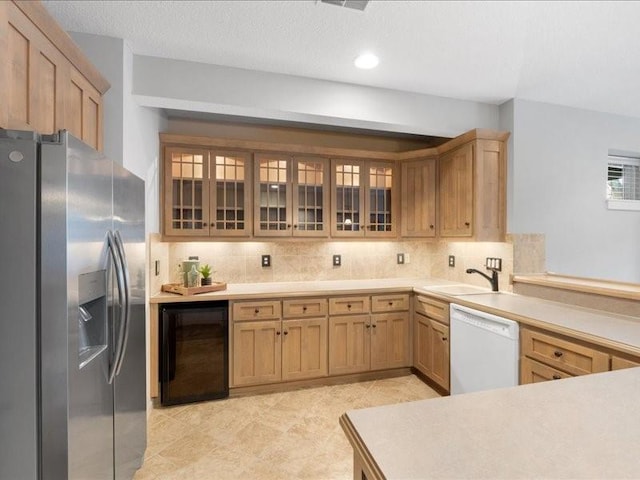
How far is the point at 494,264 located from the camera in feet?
10.3

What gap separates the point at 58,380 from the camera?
3.57 feet

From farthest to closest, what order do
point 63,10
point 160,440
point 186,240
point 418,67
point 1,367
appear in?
1. point 186,240
2. point 418,67
3. point 160,440
4. point 63,10
5. point 1,367

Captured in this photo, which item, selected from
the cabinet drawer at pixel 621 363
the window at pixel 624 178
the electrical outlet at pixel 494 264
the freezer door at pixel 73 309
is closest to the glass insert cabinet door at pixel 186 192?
the freezer door at pixel 73 309

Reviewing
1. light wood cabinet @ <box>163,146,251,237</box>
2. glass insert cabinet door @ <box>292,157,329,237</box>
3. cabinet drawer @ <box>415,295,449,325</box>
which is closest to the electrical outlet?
cabinet drawer @ <box>415,295,449,325</box>

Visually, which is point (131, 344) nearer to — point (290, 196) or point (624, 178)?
point (290, 196)

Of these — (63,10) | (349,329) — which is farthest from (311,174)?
(63,10)

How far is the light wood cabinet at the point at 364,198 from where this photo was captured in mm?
3457

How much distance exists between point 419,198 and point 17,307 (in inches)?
128

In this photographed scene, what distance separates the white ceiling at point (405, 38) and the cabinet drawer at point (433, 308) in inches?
72.6

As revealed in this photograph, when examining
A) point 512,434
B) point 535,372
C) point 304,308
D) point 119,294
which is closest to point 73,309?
point 119,294

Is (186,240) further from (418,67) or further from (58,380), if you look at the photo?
(418,67)

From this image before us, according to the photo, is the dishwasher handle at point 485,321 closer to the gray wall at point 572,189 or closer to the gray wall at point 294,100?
the gray wall at point 572,189

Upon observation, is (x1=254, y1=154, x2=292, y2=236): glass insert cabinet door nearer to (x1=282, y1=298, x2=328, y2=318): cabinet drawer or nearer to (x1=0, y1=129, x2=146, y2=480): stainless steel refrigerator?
(x1=282, y1=298, x2=328, y2=318): cabinet drawer

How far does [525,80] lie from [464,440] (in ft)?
9.42
